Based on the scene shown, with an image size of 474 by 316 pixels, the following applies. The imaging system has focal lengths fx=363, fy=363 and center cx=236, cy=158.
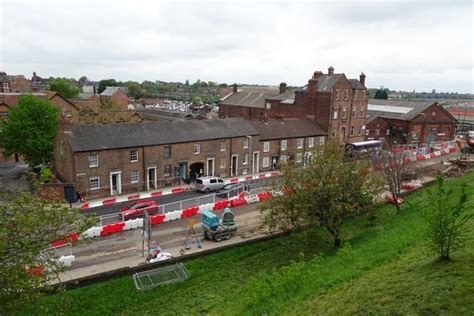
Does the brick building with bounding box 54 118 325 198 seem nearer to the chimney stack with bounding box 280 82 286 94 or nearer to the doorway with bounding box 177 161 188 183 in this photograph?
the doorway with bounding box 177 161 188 183

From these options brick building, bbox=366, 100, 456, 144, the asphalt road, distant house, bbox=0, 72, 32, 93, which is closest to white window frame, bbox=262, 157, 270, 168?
the asphalt road

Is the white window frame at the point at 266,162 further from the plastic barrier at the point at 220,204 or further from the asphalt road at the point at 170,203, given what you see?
the plastic barrier at the point at 220,204

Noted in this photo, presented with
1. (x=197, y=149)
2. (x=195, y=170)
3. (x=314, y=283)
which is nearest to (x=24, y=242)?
(x=314, y=283)

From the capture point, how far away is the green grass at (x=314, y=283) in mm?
11273

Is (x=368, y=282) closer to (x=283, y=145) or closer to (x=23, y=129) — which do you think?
(x=283, y=145)

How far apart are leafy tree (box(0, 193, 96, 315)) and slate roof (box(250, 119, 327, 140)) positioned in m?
32.9

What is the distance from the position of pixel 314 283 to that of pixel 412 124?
2113 inches

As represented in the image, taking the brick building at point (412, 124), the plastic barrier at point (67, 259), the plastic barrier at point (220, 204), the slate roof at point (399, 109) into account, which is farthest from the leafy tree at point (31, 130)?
the slate roof at point (399, 109)

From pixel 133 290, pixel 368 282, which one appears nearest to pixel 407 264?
pixel 368 282

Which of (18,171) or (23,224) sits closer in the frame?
(23,224)

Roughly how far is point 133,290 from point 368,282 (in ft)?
36.7

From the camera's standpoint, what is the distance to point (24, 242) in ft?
38.5

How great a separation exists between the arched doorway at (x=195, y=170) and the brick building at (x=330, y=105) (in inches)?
517

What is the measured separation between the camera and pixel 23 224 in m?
12.3
